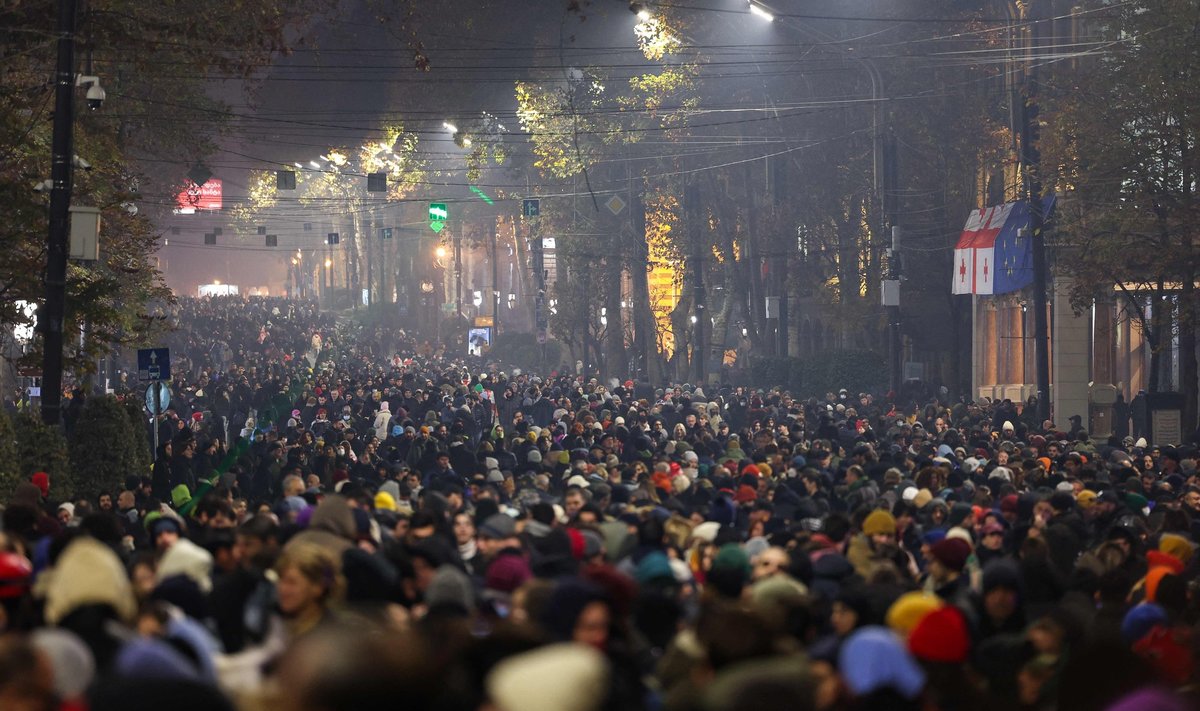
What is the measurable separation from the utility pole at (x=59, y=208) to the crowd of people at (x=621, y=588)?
1710 mm

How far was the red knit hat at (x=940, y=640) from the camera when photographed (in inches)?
301

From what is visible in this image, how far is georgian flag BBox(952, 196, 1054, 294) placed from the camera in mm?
40719

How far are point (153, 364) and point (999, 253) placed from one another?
21.3m

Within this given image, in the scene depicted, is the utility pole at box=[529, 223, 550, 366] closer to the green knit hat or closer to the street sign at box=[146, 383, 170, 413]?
the street sign at box=[146, 383, 170, 413]

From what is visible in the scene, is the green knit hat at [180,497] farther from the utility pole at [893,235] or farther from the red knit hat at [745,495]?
the utility pole at [893,235]

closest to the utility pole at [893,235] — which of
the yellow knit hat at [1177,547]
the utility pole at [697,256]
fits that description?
the utility pole at [697,256]

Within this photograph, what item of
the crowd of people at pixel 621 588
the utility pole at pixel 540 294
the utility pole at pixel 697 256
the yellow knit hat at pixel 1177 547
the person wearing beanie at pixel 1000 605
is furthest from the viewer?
the utility pole at pixel 540 294

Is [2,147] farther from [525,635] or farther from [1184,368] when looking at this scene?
[1184,368]

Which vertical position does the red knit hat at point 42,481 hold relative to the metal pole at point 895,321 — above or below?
below

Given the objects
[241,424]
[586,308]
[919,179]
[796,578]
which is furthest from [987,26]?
[796,578]

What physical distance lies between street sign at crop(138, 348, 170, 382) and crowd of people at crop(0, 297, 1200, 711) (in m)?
3.18

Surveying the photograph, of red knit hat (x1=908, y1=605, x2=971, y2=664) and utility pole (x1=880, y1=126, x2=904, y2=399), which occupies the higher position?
utility pole (x1=880, y1=126, x2=904, y2=399)

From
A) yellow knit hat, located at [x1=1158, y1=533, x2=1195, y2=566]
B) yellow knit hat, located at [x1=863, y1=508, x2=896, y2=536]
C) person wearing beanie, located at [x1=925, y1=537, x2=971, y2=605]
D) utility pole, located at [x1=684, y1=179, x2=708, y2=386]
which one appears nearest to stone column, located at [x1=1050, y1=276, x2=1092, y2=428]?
utility pole, located at [x1=684, y1=179, x2=708, y2=386]

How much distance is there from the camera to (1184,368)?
3425 centimetres
